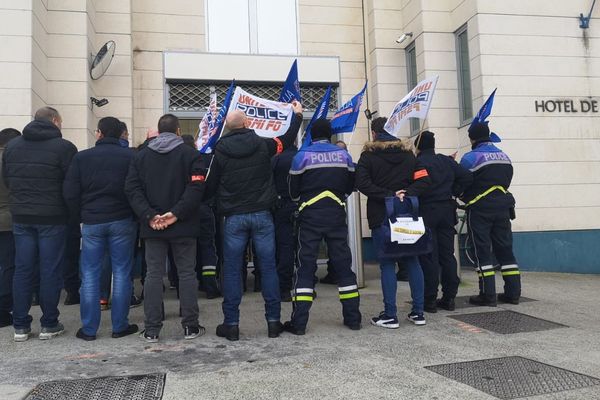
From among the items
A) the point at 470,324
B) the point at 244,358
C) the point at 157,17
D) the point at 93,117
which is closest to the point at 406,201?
the point at 470,324

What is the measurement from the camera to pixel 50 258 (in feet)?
14.2

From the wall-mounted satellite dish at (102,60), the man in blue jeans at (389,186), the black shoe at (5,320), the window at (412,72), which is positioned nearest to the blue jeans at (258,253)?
the man in blue jeans at (389,186)

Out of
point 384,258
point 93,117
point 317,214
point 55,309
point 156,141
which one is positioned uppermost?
point 93,117

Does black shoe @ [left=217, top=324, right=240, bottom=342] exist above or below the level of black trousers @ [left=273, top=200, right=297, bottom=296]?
below

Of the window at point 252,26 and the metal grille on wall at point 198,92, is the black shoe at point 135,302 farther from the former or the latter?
the window at point 252,26

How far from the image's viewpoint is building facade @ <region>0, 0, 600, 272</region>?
814 centimetres

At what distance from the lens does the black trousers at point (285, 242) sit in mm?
5766

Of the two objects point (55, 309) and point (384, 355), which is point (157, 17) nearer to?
point (55, 309)

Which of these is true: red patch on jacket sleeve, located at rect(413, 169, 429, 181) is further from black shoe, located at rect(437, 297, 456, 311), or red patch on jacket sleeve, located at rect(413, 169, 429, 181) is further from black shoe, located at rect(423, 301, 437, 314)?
black shoe, located at rect(437, 297, 456, 311)

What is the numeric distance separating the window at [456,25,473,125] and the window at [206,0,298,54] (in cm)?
310

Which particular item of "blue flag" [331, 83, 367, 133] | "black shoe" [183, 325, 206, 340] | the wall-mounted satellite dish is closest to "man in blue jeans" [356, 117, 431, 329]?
"blue flag" [331, 83, 367, 133]

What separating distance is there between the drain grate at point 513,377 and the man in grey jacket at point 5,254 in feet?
12.9

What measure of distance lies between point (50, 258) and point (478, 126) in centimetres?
460

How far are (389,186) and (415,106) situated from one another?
1035 millimetres
